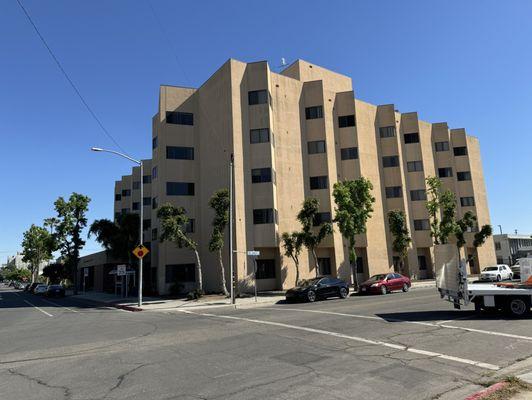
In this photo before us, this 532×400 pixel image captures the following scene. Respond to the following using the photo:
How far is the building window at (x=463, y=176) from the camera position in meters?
52.8

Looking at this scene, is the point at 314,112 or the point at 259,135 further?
the point at 314,112

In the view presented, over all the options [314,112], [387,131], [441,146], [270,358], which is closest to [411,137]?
[387,131]

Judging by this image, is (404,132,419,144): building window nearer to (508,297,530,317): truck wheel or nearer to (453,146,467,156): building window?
(453,146,467,156): building window

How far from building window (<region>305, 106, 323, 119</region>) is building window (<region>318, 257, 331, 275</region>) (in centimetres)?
1362

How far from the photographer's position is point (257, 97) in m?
35.6

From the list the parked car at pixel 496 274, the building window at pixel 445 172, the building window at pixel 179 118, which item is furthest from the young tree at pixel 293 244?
the building window at pixel 445 172

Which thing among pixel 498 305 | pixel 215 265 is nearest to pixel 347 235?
pixel 215 265

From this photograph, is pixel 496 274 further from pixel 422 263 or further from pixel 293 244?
pixel 293 244

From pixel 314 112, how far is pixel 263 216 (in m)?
12.2

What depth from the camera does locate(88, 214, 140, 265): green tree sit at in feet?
126

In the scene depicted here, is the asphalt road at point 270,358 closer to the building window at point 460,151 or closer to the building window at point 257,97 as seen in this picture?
the building window at point 257,97

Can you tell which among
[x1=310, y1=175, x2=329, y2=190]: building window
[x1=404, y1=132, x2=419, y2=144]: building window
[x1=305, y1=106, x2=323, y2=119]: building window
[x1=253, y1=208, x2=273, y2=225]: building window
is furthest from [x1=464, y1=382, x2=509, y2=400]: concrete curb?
[x1=404, y1=132, x2=419, y2=144]: building window

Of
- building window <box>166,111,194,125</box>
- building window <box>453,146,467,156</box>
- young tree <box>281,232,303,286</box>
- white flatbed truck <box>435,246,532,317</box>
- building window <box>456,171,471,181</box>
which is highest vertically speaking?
building window <box>166,111,194,125</box>

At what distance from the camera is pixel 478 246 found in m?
49.9
